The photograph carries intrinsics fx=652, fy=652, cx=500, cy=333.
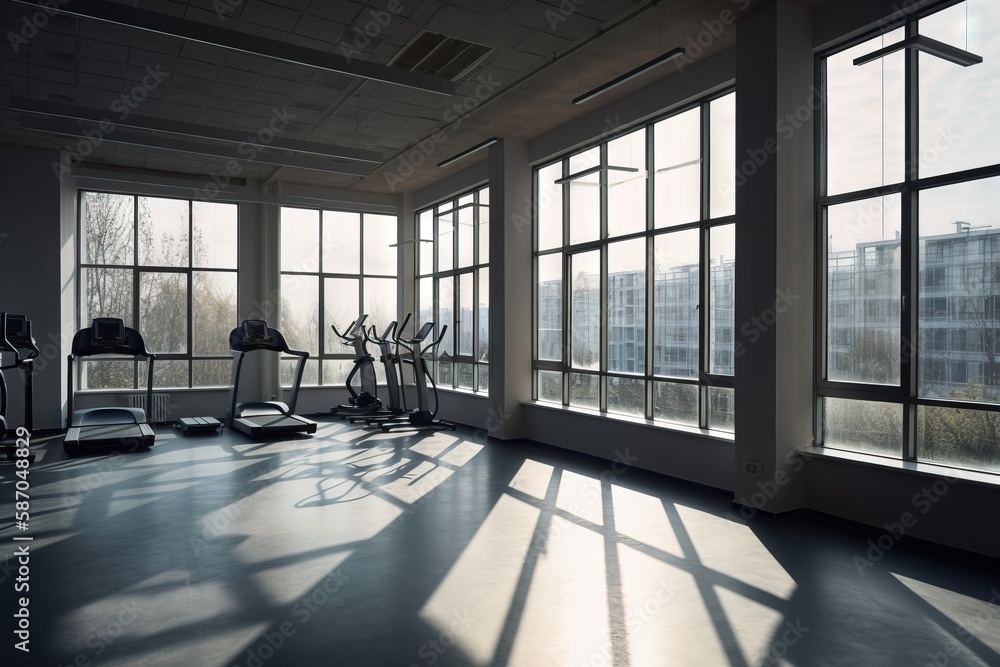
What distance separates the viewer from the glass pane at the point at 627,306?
7.31 meters

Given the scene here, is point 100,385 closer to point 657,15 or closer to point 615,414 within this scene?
point 615,414

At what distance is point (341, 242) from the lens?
12.4m

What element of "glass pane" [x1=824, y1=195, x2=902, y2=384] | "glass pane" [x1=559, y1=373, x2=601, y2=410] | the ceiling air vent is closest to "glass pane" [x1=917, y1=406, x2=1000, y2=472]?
"glass pane" [x1=824, y1=195, x2=902, y2=384]

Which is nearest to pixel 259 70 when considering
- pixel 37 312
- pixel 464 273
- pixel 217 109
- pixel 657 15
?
pixel 217 109

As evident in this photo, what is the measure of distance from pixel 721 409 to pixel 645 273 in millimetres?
1775

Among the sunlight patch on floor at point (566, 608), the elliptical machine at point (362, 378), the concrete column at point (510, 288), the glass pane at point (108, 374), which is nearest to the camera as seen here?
the sunlight patch on floor at point (566, 608)

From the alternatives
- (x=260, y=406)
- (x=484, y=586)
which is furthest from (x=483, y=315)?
(x=484, y=586)

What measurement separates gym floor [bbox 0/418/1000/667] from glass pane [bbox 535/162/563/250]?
365 cm

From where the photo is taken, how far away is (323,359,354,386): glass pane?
12297 millimetres


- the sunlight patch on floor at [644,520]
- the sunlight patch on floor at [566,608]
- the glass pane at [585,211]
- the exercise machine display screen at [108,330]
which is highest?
the glass pane at [585,211]

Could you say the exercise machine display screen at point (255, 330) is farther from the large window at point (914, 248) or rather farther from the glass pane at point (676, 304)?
the large window at point (914, 248)

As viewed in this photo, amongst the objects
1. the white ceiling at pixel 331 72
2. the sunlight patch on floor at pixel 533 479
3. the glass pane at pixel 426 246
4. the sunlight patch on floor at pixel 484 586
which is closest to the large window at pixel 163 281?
the white ceiling at pixel 331 72

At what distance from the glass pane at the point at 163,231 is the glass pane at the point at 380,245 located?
3.17 m

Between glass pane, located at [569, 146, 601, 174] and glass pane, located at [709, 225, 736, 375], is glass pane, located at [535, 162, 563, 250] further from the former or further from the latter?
glass pane, located at [709, 225, 736, 375]
